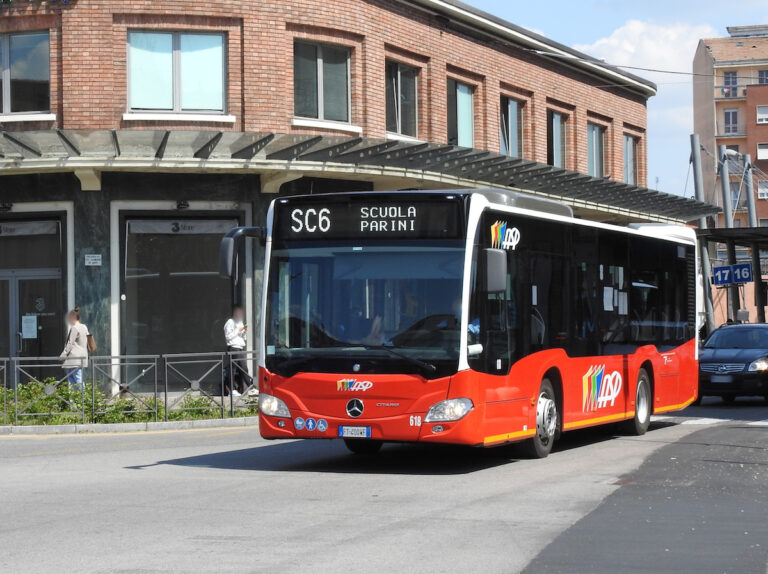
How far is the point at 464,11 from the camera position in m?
30.5

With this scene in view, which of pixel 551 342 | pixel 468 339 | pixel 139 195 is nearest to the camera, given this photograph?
pixel 468 339

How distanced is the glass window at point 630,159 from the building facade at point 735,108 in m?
48.3

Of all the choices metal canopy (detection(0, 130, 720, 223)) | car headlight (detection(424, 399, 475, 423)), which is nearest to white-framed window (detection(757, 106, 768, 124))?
metal canopy (detection(0, 130, 720, 223))

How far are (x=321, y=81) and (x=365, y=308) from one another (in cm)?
1498

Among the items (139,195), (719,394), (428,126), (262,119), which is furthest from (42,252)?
(719,394)

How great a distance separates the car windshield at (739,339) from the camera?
2450cm

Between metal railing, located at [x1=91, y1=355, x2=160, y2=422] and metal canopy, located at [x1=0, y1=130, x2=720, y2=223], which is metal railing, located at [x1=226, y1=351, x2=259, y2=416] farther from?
metal canopy, located at [x1=0, y1=130, x2=720, y2=223]

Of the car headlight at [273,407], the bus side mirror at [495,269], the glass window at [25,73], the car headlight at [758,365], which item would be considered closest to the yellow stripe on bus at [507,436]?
the bus side mirror at [495,269]

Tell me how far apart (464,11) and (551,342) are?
18187 mm

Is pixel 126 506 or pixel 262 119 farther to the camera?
pixel 262 119

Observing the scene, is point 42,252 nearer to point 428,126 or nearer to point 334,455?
point 428,126

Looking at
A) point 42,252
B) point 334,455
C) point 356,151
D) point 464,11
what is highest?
point 464,11

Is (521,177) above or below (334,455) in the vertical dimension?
above

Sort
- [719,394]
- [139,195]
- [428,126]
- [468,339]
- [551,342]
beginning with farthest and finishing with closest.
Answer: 1. [428,126]
2. [139,195]
3. [719,394]
4. [551,342]
5. [468,339]
